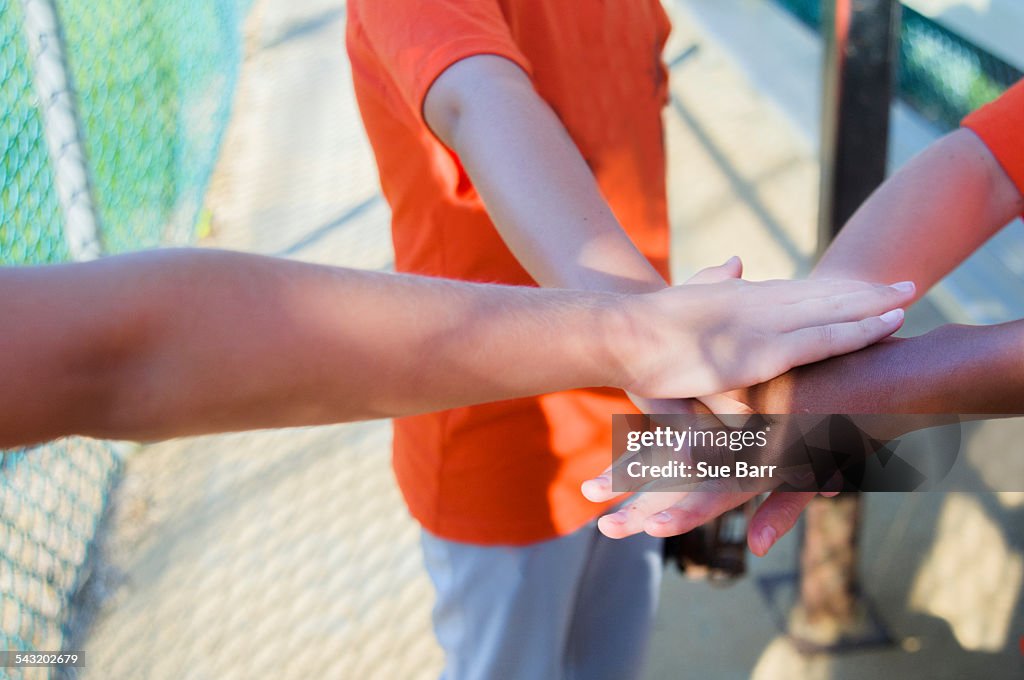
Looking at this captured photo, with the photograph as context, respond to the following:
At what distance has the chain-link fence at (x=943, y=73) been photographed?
3950 mm

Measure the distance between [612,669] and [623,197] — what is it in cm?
80

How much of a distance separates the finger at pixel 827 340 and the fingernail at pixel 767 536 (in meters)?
0.21

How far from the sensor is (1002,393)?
1214 mm

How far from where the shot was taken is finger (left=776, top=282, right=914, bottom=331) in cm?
127

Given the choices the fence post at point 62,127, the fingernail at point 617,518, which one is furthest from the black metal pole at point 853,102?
the fence post at point 62,127

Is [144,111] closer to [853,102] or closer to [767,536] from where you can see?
[853,102]

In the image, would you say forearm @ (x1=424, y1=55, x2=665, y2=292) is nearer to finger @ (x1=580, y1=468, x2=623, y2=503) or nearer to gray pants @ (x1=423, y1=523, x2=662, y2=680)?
finger @ (x1=580, y1=468, x2=623, y2=503)

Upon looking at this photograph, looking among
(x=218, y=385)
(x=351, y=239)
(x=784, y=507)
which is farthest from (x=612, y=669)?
(x=351, y=239)

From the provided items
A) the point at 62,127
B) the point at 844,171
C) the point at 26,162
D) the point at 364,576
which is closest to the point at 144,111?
the point at 62,127

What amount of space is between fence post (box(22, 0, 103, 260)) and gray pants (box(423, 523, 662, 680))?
6.70 ft

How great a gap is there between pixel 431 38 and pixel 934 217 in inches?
31.3

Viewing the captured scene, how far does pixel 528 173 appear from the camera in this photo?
4.20 ft

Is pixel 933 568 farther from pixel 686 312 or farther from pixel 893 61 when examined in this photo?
pixel 686 312

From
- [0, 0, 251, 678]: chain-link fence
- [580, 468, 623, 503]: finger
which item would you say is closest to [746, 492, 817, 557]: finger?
[580, 468, 623, 503]: finger
